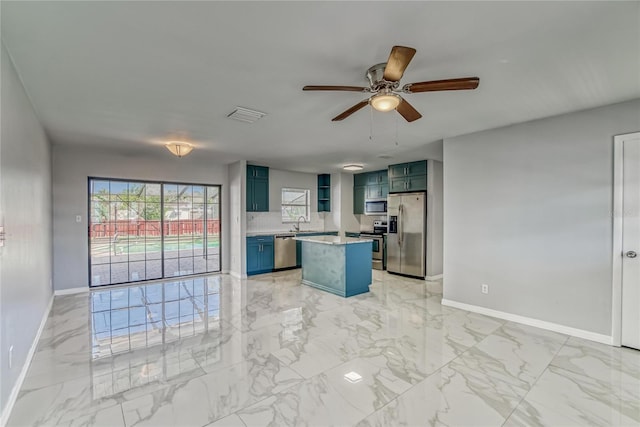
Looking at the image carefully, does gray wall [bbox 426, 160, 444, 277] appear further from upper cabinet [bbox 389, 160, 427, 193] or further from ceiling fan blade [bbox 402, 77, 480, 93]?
ceiling fan blade [bbox 402, 77, 480, 93]

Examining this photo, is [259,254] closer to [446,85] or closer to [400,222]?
[400,222]

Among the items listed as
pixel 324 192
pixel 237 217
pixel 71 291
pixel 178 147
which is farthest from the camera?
pixel 324 192

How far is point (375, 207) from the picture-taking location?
748cm

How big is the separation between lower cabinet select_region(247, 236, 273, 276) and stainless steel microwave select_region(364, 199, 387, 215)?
263 centimetres

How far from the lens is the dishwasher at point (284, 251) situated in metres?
6.82

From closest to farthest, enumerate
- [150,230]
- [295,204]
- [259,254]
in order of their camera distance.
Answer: [150,230] → [259,254] → [295,204]

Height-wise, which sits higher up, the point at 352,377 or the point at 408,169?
the point at 408,169

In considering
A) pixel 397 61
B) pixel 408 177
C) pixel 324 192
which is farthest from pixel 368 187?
pixel 397 61

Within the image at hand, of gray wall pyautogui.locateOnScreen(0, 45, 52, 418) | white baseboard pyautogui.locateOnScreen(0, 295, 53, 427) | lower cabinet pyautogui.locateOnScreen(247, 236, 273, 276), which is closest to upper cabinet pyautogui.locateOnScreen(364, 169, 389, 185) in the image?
lower cabinet pyautogui.locateOnScreen(247, 236, 273, 276)

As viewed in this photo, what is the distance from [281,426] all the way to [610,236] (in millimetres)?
3613

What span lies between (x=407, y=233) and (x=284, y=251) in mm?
2812

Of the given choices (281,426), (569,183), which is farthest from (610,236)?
(281,426)

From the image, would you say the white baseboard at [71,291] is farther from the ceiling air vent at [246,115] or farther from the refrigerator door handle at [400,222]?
the refrigerator door handle at [400,222]

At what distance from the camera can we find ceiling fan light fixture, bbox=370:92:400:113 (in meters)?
2.22
